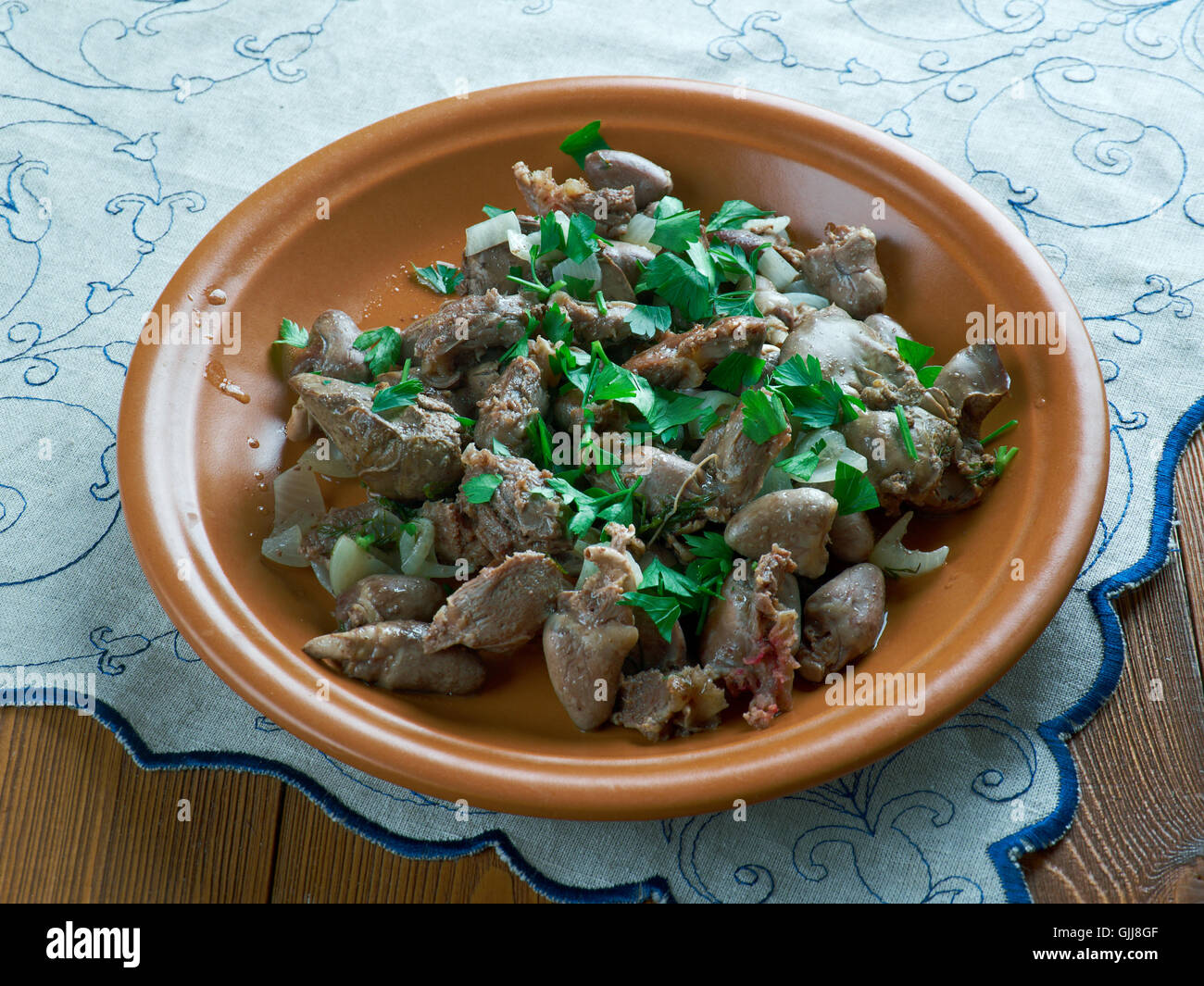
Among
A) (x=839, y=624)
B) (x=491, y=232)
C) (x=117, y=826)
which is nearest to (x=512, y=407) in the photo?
(x=491, y=232)

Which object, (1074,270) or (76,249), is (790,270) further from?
(76,249)

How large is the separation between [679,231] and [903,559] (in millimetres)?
1089

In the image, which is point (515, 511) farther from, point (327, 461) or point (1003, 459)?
point (1003, 459)

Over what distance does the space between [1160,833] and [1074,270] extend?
5.66 feet

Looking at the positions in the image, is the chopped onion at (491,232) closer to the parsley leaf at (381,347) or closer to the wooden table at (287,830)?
the parsley leaf at (381,347)

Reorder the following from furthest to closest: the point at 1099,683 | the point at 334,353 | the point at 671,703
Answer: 1. the point at 334,353
2. the point at 1099,683
3. the point at 671,703

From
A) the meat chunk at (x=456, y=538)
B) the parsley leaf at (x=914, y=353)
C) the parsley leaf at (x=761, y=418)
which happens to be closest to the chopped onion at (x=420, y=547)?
the meat chunk at (x=456, y=538)

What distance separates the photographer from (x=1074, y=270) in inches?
121

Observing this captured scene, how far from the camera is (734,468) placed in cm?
223

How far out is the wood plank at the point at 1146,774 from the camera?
2062 mm

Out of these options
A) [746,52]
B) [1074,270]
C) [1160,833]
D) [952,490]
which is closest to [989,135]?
[1074,270]

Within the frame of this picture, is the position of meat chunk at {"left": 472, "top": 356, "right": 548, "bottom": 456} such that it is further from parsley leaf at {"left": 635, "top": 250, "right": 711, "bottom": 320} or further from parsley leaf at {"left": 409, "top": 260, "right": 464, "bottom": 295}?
parsley leaf at {"left": 409, "top": 260, "right": 464, "bottom": 295}

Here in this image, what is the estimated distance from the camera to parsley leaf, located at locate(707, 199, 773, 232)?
287cm

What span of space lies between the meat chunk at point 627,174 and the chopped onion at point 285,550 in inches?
53.5
